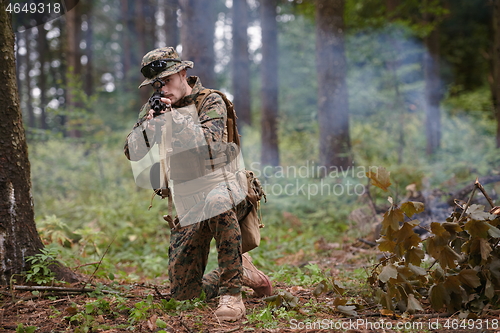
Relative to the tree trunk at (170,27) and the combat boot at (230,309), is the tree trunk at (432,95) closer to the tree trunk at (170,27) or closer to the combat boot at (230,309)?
the tree trunk at (170,27)

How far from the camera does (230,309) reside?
2.89 m

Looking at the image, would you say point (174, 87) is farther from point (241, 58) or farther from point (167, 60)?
point (241, 58)

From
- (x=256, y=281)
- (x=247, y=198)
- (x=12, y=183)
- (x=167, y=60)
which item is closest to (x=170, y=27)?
(x=167, y=60)

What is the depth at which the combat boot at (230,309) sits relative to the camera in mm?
2865

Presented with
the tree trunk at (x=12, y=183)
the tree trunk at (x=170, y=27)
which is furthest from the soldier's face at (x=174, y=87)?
the tree trunk at (x=170, y=27)

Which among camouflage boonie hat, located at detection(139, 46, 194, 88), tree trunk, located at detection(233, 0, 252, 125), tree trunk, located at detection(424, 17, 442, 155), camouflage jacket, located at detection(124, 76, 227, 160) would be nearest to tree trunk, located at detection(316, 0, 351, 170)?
camouflage jacket, located at detection(124, 76, 227, 160)

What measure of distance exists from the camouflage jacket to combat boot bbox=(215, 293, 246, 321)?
114 cm

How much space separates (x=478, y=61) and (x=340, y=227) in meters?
20.4

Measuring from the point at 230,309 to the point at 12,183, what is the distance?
2.06 metres

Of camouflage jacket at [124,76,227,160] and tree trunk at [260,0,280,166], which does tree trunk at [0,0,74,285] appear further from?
tree trunk at [260,0,280,166]

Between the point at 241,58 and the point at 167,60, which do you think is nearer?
the point at 167,60

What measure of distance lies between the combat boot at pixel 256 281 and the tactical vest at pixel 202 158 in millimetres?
895

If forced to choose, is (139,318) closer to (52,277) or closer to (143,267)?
(52,277)

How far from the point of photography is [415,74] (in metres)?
16.6
